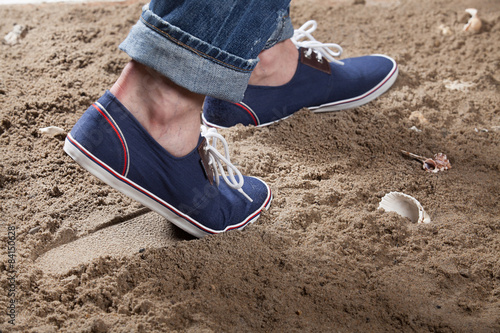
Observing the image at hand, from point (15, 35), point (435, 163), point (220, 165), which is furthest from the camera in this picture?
point (15, 35)

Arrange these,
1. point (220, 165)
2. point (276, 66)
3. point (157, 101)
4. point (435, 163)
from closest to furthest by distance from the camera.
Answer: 1. point (157, 101)
2. point (220, 165)
3. point (435, 163)
4. point (276, 66)

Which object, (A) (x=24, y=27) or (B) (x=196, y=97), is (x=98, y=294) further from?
(A) (x=24, y=27)

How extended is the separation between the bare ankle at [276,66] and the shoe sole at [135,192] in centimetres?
59

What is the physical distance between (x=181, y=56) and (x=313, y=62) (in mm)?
909

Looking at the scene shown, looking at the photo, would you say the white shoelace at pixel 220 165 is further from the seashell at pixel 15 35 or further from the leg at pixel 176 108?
the seashell at pixel 15 35

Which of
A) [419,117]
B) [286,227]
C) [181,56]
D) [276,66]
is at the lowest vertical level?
[286,227]

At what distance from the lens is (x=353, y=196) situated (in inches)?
56.2

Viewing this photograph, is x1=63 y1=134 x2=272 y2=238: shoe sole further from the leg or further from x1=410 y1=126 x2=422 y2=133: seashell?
x1=410 y1=126 x2=422 y2=133: seashell

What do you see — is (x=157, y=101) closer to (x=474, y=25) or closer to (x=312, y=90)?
(x=312, y=90)

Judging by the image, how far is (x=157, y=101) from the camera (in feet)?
3.66

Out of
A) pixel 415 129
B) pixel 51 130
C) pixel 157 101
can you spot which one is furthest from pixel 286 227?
pixel 51 130

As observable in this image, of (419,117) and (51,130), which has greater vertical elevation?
(419,117)

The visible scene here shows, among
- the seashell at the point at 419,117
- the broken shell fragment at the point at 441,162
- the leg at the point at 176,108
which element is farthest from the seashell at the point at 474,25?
the leg at the point at 176,108

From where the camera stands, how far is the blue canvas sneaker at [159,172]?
109 cm
